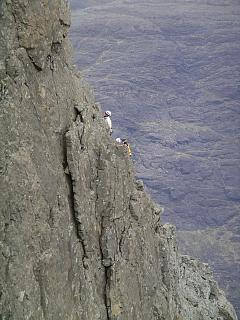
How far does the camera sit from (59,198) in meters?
30.6

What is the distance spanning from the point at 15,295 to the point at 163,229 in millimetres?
26428

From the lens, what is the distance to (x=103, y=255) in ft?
114

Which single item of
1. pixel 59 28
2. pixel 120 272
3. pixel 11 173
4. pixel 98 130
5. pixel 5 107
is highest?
pixel 59 28

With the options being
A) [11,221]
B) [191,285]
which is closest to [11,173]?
[11,221]

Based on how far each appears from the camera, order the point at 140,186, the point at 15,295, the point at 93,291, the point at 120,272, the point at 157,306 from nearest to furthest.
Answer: the point at 15,295
the point at 93,291
the point at 120,272
the point at 157,306
the point at 140,186

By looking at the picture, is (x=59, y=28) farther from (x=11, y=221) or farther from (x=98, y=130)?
(x=11, y=221)

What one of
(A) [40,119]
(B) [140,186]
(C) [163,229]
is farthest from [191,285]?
(A) [40,119]

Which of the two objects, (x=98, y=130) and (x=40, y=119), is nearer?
(x=40, y=119)

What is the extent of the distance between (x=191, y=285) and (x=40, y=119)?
34150 millimetres

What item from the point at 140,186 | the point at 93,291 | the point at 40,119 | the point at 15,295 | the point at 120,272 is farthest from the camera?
the point at 140,186

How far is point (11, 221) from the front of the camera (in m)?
26.9

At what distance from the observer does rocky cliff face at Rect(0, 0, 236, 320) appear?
27.2 m

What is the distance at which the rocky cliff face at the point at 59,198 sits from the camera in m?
27.2

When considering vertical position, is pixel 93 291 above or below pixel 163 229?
below
